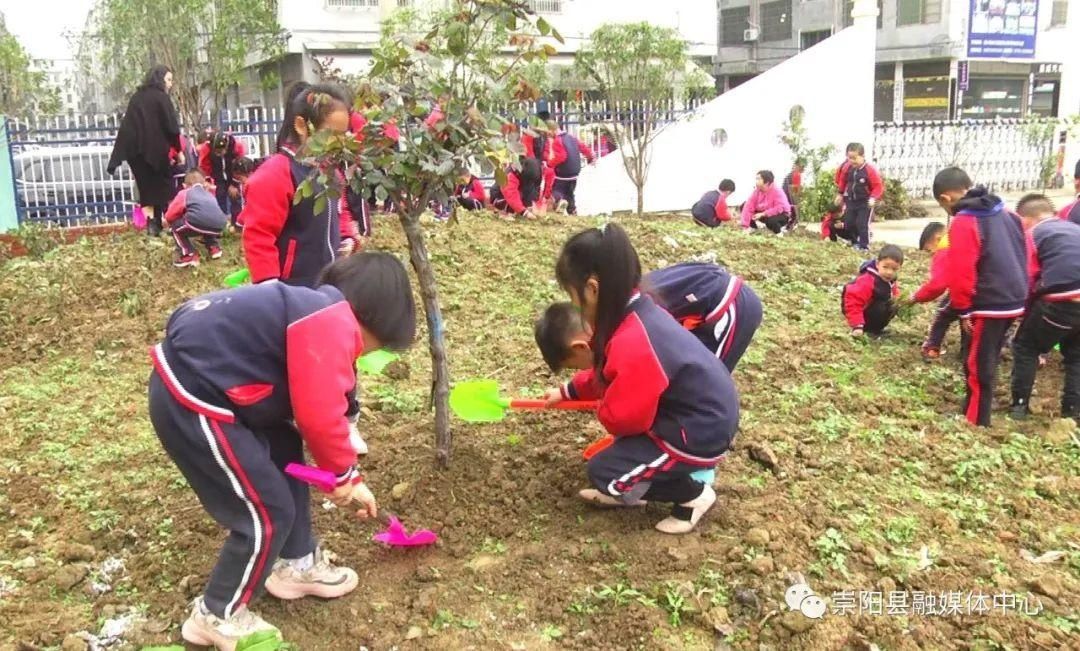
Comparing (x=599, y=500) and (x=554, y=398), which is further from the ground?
(x=554, y=398)

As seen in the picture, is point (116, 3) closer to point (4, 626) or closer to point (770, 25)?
point (4, 626)

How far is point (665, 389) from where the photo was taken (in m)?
2.94

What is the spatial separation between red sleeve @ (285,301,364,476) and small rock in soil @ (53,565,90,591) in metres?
1.17

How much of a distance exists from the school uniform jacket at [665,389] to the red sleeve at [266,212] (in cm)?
150

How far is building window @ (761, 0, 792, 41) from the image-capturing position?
29219 mm

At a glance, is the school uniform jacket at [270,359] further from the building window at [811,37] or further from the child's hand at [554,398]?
the building window at [811,37]

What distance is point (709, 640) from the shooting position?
2.61 metres

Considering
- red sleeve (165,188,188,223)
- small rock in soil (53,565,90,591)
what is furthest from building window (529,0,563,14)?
small rock in soil (53,565,90,591)

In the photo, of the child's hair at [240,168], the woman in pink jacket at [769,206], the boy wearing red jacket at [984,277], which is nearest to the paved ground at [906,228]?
the woman in pink jacket at [769,206]

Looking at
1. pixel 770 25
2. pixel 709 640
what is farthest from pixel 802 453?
pixel 770 25

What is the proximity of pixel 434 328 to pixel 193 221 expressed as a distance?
4.22 metres

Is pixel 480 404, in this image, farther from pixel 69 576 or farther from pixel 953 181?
pixel 953 181

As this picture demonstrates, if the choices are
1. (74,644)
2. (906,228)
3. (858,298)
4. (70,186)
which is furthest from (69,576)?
(906,228)

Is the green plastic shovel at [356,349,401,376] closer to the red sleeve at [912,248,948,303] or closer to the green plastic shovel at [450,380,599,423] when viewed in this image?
the green plastic shovel at [450,380,599,423]
